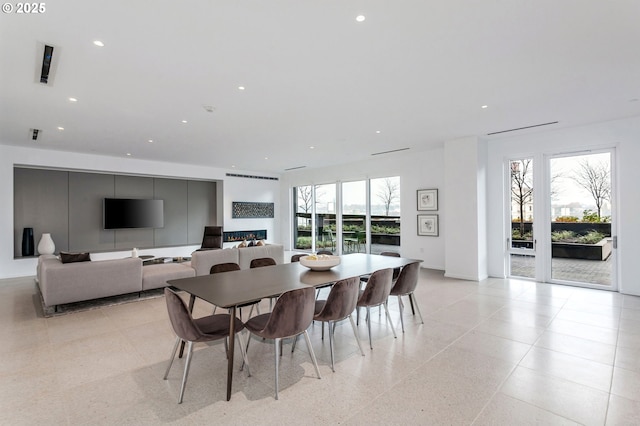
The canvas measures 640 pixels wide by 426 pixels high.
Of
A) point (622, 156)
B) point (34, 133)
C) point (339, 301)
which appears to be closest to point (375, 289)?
point (339, 301)

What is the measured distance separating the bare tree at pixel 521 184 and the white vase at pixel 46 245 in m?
9.88

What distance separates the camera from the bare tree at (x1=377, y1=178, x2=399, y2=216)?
841cm

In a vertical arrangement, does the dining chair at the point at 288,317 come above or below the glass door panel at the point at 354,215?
below

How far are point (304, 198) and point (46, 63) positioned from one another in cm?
819

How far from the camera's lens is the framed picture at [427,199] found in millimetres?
7355

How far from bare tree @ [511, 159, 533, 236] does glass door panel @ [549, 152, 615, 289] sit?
13.9 inches

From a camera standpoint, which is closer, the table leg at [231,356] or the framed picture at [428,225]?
the table leg at [231,356]

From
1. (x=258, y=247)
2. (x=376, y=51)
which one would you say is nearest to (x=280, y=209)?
→ (x=258, y=247)

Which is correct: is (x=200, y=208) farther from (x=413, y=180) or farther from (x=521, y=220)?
(x=521, y=220)

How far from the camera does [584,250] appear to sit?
5.82 metres

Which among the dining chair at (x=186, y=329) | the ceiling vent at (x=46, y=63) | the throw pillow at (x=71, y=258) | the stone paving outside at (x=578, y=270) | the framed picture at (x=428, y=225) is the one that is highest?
the ceiling vent at (x=46, y=63)

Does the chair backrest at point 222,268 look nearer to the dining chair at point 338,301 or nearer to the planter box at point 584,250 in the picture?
the dining chair at point 338,301

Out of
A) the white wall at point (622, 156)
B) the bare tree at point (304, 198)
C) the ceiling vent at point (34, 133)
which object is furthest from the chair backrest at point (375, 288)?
the bare tree at point (304, 198)

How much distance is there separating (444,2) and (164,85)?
304 centimetres
